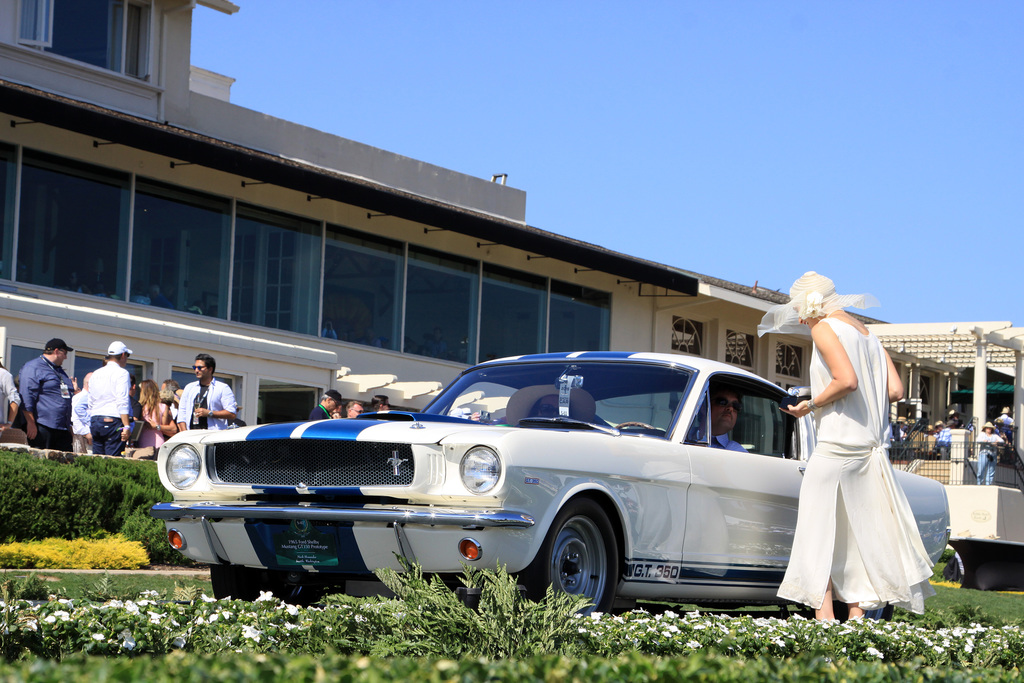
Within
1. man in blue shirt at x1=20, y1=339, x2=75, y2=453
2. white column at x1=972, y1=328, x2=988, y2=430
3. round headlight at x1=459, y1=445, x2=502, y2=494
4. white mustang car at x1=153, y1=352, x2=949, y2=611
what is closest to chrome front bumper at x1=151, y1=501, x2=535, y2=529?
white mustang car at x1=153, y1=352, x2=949, y2=611

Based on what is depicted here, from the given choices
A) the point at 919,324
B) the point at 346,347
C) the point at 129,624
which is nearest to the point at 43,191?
the point at 346,347

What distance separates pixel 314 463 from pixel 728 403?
9.35 ft

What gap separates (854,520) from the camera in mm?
6625

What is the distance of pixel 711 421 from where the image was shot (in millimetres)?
7398

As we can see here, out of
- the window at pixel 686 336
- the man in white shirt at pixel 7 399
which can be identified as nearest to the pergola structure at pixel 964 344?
the window at pixel 686 336

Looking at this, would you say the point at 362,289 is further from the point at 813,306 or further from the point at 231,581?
the point at 231,581

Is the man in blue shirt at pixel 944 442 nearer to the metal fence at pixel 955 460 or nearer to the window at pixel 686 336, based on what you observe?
the metal fence at pixel 955 460

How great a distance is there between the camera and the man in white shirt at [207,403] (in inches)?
508

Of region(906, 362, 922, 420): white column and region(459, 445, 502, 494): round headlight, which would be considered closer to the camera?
region(459, 445, 502, 494): round headlight

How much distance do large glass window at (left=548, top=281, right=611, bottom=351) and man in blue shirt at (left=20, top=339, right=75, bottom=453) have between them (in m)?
12.4

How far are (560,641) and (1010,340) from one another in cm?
2983

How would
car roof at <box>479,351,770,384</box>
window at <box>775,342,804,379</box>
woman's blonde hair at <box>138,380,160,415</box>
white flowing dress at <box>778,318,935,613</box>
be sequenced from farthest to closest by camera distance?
window at <box>775,342,804,379</box>
woman's blonde hair at <box>138,380,160,415</box>
car roof at <box>479,351,770,384</box>
white flowing dress at <box>778,318,935,613</box>

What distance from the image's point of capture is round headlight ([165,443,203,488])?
6492 millimetres

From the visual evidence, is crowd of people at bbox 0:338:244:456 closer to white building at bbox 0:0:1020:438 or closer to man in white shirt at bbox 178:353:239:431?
man in white shirt at bbox 178:353:239:431
